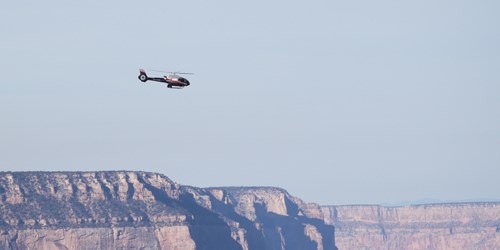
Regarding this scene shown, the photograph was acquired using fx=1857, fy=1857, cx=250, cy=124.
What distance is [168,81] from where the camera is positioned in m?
149

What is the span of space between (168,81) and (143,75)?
→ 2.06 meters

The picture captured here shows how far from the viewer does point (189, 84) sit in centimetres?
14538

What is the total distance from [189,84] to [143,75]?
514 centimetres

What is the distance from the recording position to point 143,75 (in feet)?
488

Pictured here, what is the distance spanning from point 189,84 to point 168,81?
3.95 meters
